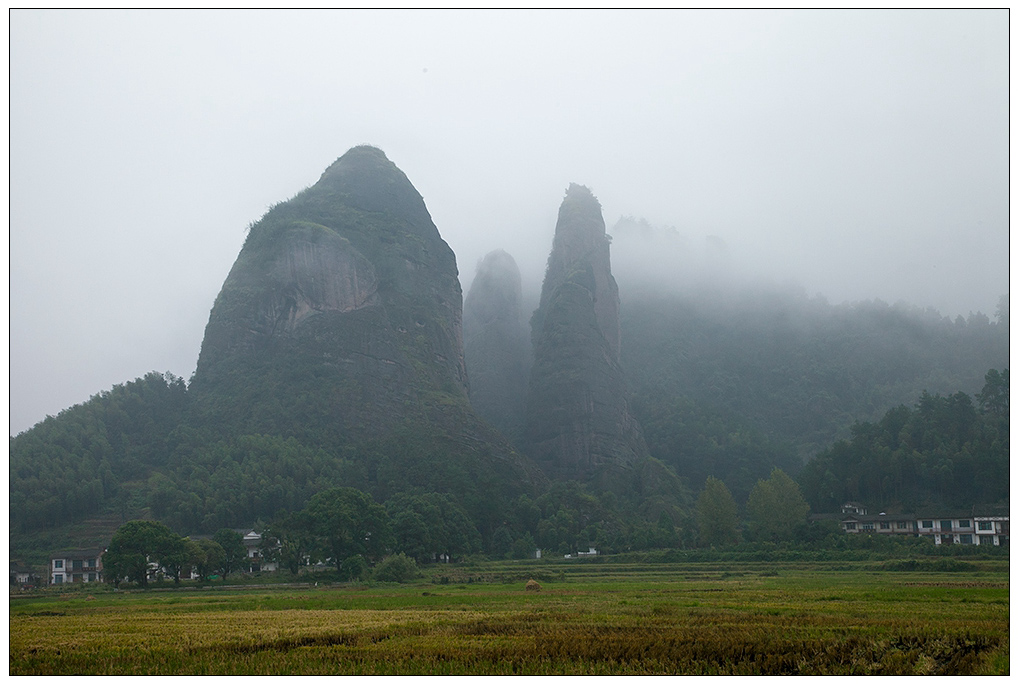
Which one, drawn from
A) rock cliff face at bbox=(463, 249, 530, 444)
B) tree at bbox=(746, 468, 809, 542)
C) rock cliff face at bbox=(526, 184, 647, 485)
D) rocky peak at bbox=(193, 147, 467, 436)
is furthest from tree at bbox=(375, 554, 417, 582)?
rock cliff face at bbox=(463, 249, 530, 444)

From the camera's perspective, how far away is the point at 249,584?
46.2 meters

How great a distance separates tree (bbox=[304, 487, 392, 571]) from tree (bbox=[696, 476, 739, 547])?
92.5 ft

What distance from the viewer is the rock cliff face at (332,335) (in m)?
93.1

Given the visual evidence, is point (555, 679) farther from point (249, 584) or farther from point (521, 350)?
point (521, 350)

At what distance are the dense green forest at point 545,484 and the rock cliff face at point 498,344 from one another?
855 inches

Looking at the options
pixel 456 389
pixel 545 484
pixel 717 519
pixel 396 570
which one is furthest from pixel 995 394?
pixel 396 570

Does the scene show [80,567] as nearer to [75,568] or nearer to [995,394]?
[75,568]

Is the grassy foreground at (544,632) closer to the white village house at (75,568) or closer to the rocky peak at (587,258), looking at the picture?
the white village house at (75,568)

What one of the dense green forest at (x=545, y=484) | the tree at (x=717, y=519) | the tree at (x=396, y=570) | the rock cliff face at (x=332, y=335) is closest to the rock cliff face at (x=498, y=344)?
the rock cliff face at (x=332, y=335)

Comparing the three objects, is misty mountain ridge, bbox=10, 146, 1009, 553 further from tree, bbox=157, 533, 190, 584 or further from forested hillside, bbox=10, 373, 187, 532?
tree, bbox=157, 533, 190, 584

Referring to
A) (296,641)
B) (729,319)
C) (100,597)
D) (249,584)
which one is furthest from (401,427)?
(729,319)

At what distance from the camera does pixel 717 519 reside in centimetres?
6894

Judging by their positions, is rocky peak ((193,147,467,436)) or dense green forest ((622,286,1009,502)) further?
dense green forest ((622,286,1009,502))

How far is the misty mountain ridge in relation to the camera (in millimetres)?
78938
